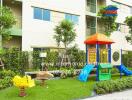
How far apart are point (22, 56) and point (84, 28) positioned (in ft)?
41.6

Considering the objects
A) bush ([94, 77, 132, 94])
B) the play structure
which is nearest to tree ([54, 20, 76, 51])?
the play structure

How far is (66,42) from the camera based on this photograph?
29031mm

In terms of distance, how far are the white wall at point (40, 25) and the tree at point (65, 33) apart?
1.25 m

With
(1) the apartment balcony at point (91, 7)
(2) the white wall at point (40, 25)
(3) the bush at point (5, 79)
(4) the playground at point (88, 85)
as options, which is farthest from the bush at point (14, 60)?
(1) the apartment balcony at point (91, 7)

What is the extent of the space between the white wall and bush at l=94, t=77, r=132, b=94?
1143 centimetres

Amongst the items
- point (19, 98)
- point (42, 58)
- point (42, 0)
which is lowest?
point (19, 98)

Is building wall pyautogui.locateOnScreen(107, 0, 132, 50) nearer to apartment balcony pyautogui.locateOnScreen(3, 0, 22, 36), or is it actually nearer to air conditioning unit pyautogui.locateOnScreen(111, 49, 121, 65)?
apartment balcony pyautogui.locateOnScreen(3, 0, 22, 36)

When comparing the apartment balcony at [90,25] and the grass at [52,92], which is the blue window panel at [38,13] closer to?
the apartment balcony at [90,25]

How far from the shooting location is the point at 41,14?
97.7 ft

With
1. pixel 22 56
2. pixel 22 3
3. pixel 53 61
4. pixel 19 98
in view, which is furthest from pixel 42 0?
pixel 19 98

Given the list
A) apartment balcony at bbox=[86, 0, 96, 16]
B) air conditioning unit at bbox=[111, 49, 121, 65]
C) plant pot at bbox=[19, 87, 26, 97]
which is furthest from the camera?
apartment balcony at bbox=[86, 0, 96, 16]

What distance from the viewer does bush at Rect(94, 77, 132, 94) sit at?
1727 centimetres

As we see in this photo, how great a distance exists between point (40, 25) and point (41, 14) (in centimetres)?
104

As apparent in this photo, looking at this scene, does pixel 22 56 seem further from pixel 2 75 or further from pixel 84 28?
pixel 84 28
